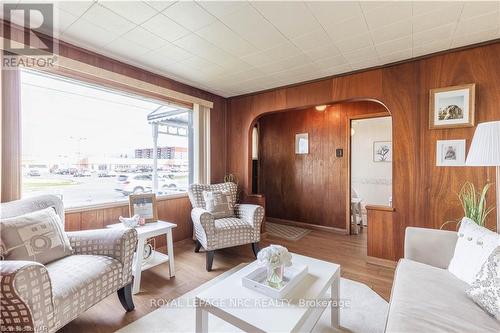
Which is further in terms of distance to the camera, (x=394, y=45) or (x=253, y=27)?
(x=394, y=45)

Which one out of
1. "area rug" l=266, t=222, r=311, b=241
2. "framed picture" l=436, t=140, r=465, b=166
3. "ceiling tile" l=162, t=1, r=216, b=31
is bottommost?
"area rug" l=266, t=222, r=311, b=241

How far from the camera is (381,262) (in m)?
2.73

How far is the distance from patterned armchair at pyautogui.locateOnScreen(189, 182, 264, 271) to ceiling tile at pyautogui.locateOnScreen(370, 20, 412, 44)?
221 centimetres

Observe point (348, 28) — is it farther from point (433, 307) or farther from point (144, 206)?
point (144, 206)

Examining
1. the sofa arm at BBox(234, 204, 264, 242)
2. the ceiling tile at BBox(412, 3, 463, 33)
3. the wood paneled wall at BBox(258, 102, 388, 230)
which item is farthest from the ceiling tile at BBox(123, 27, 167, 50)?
the wood paneled wall at BBox(258, 102, 388, 230)

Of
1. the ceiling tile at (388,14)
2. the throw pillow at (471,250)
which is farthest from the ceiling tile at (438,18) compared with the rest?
the throw pillow at (471,250)

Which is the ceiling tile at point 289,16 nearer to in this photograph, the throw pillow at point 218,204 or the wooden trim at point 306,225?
the throw pillow at point 218,204

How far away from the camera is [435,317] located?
114 centimetres

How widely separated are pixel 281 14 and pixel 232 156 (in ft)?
8.46

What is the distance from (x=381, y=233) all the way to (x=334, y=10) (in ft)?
7.93

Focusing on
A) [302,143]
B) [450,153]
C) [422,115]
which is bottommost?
[450,153]

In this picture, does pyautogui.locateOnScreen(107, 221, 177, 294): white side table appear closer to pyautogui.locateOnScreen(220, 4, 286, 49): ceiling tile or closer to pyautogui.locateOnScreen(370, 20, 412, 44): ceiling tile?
pyautogui.locateOnScreen(220, 4, 286, 49): ceiling tile

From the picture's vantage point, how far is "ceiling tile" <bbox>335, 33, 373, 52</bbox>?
7.10 feet

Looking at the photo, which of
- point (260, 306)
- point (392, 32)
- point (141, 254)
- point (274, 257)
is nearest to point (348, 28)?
point (392, 32)
